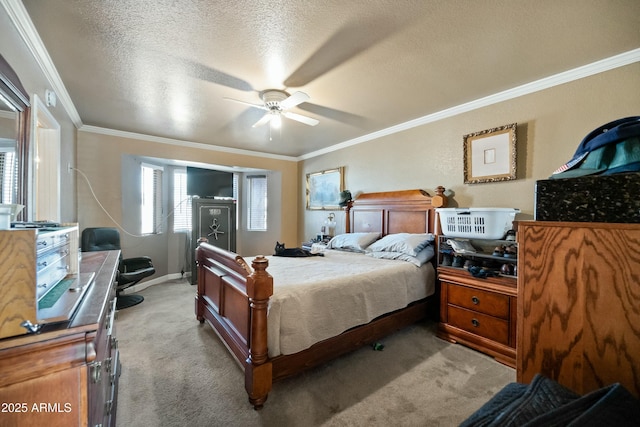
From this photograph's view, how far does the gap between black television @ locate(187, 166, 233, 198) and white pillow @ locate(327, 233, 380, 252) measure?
2.74 metres

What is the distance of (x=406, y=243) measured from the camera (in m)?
2.98

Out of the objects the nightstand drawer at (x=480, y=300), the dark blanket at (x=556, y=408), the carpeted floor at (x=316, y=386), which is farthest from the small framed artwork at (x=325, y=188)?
the dark blanket at (x=556, y=408)

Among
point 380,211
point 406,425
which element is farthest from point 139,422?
point 380,211

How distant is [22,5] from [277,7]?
1.48 meters

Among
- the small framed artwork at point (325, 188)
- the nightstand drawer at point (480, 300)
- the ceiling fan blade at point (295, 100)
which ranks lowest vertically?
the nightstand drawer at point (480, 300)

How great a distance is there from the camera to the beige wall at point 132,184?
12.0 feet

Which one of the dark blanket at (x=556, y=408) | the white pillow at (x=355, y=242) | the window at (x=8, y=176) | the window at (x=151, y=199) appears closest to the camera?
the dark blanket at (x=556, y=408)

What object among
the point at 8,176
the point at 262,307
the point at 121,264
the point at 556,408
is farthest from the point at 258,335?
the point at 121,264

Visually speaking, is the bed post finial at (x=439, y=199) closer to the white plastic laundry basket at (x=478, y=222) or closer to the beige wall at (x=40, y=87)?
the white plastic laundry basket at (x=478, y=222)

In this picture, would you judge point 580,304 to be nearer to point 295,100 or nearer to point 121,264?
point 295,100

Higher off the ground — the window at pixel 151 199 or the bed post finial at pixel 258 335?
the window at pixel 151 199

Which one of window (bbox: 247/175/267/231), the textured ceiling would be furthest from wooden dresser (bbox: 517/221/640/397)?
window (bbox: 247/175/267/231)

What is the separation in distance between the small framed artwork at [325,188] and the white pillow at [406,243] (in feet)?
4.69

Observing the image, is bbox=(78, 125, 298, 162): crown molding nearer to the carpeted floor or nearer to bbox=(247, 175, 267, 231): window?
bbox=(247, 175, 267, 231): window
